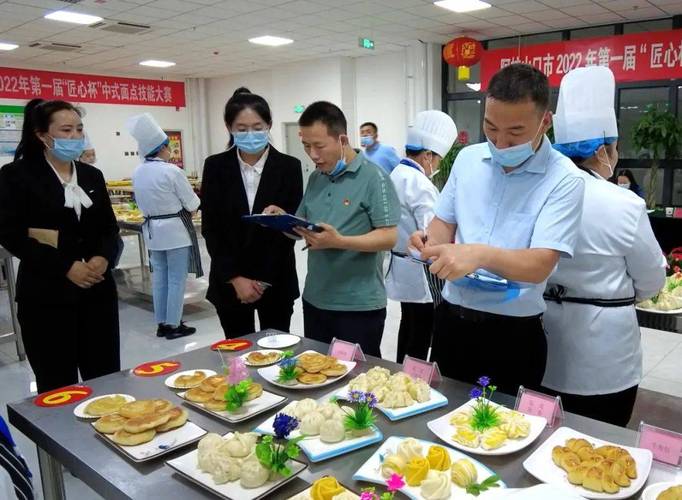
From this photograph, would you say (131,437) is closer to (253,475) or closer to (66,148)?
(253,475)

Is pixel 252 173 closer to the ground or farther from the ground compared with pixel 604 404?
farther from the ground

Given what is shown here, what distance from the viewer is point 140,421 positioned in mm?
1227

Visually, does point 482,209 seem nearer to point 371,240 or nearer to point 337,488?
point 371,240

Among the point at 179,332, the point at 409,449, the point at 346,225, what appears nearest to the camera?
the point at 409,449

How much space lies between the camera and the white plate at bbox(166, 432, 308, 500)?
3.26ft

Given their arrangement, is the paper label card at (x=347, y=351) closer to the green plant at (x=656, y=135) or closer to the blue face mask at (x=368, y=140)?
the blue face mask at (x=368, y=140)

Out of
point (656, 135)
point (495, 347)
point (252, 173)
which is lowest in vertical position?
point (495, 347)

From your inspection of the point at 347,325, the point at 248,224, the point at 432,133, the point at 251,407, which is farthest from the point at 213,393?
the point at 432,133

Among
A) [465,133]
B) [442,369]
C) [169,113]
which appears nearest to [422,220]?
[442,369]

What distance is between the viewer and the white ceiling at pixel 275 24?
5945 mm

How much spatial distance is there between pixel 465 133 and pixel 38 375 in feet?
24.2

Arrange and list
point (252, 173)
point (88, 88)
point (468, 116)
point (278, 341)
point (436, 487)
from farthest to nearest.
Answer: point (88, 88) < point (468, 116) < point (252, 173) < point (278, 341) < point (436, 487)

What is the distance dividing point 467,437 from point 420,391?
21 cm

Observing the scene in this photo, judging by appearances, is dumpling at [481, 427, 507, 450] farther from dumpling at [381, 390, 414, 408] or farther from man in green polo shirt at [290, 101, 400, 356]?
man in green polo shirt at [290, 101, 400, 356]
